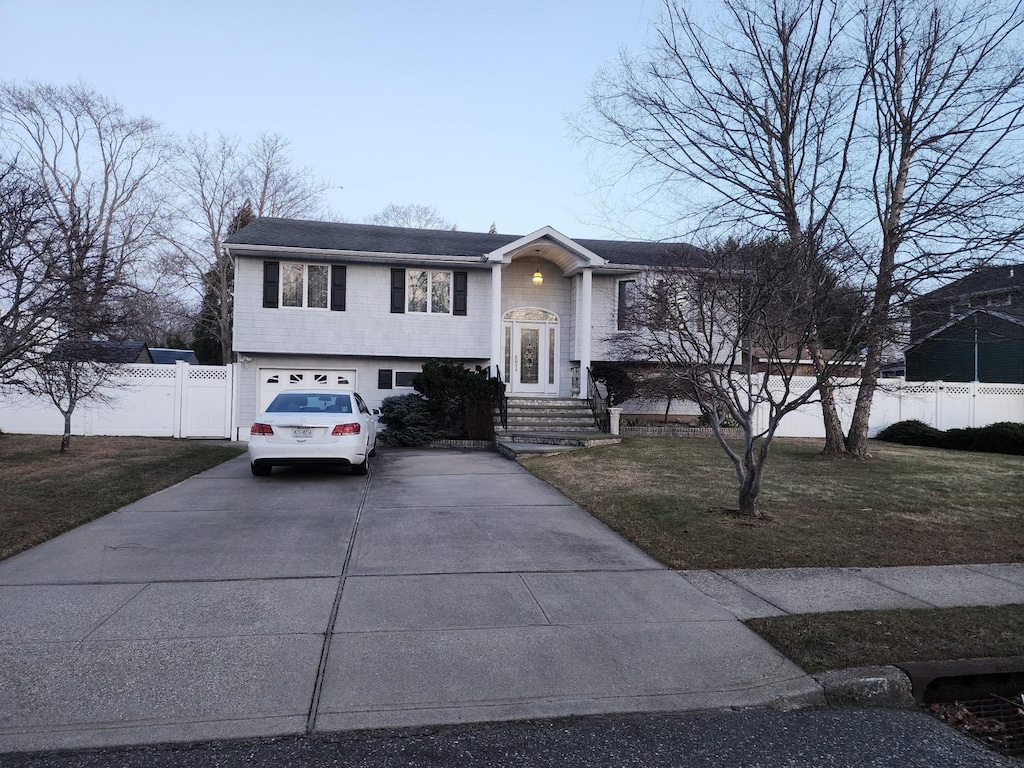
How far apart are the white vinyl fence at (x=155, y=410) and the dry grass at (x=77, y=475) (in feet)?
2.65

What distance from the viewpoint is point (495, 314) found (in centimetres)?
1847

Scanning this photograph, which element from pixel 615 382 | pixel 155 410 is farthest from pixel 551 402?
pixel 155 410

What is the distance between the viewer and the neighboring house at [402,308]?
1797 cm

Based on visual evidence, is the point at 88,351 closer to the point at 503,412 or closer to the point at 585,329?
the point at 503,412

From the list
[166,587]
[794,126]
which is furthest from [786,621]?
[794,126]

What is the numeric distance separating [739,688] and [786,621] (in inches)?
43.3

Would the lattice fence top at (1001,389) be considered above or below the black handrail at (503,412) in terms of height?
above

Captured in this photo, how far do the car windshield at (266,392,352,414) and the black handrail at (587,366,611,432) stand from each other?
7711 millimetres

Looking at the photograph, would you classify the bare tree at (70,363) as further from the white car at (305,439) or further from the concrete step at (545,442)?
the concrete step at (545,442)

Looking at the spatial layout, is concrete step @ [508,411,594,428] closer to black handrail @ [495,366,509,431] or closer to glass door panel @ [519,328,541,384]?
black handrail @ [495,366,509,431]

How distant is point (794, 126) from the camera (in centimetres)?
1299

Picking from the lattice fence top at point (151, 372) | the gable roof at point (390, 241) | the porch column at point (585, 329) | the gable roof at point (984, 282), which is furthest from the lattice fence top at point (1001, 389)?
the lattice fence top at point (151, 372)

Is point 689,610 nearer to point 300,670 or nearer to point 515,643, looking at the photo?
point 515,643

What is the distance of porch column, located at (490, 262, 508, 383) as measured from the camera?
18.4 m
